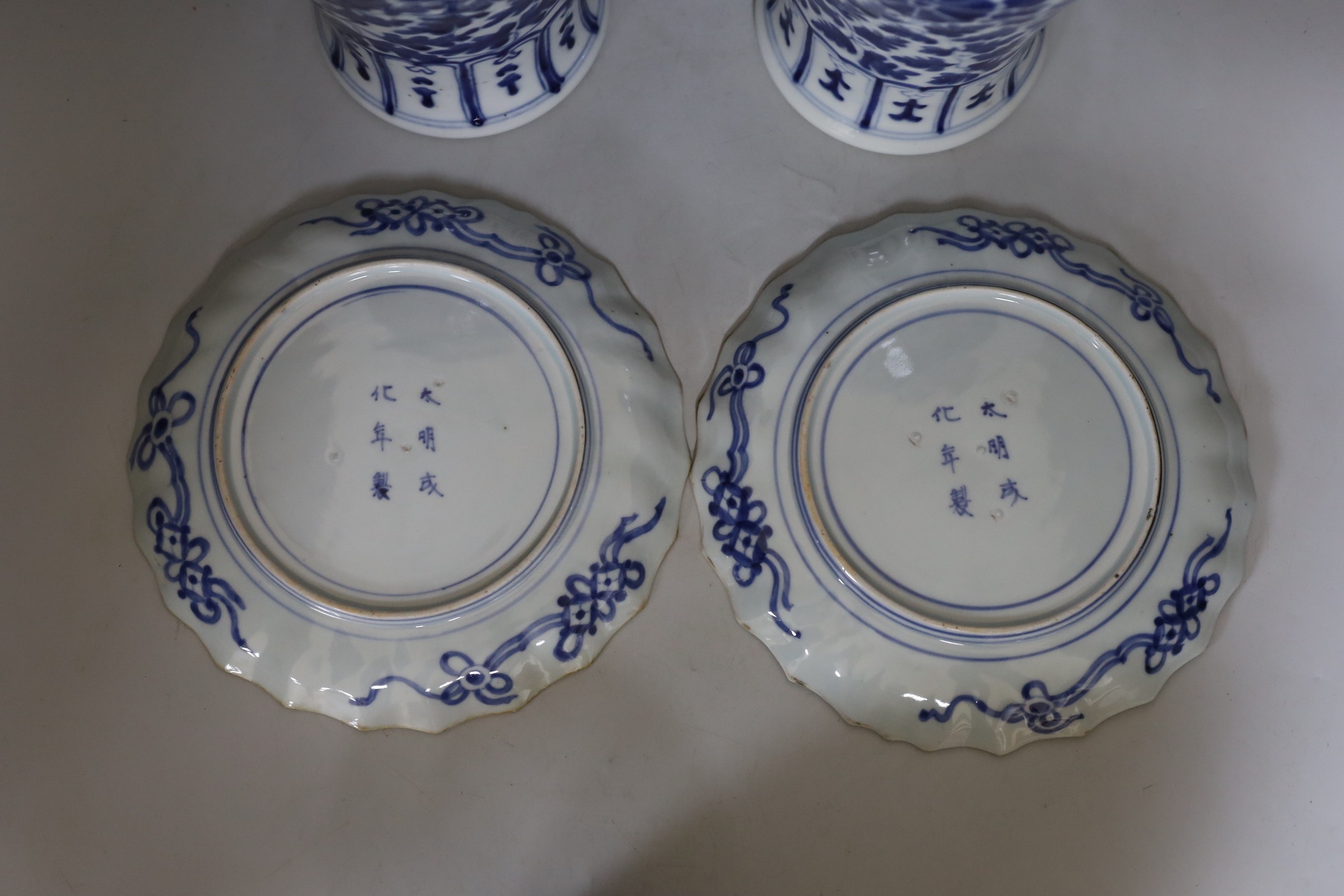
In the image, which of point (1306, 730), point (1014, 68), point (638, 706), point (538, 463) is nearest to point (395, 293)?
point (538, 463)

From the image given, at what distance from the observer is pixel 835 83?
0.72m

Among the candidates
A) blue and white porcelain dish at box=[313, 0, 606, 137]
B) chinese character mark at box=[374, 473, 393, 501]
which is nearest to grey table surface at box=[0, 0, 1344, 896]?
blue and white porcelain dish at box=[313, 0, 606, 137]

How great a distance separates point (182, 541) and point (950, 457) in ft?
1.80

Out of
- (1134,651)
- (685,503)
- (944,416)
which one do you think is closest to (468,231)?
(685,503)

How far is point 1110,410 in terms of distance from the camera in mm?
688

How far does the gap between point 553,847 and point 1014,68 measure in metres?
0.67

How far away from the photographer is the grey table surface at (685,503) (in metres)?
0.68

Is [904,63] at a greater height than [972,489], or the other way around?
[904,63]

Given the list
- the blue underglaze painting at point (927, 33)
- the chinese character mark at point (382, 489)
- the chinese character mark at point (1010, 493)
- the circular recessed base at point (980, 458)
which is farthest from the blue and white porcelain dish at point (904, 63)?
the chinese character mark at point (382, 489)

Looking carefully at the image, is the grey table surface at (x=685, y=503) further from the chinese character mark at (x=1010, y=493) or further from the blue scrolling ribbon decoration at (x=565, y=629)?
the chinese character mark at (x=1010, y=493)

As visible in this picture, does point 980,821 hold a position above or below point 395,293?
below

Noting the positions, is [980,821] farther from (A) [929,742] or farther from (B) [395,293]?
(B) [395,293]

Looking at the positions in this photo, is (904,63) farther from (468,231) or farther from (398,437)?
(398,437)

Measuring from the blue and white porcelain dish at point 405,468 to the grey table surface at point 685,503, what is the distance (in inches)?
1.5
